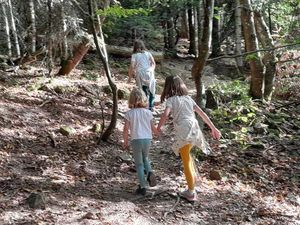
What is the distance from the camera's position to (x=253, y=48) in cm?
1100

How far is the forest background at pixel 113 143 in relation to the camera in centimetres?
572

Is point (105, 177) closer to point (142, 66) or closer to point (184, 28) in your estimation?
point (142, 66)

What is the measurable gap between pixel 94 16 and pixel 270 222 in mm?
4233

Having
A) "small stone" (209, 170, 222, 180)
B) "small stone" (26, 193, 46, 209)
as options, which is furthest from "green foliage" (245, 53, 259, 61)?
"small stone" (26, 193, 46, 209)

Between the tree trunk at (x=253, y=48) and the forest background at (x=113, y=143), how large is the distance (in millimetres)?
27

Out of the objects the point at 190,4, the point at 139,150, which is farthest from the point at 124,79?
the point at 139,150

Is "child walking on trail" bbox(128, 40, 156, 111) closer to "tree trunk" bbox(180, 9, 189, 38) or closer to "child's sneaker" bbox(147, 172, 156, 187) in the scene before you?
"child's sneaker" bbox(147, 172, 156, 187)

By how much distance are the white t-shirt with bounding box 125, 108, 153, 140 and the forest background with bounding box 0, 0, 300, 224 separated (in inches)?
35.7

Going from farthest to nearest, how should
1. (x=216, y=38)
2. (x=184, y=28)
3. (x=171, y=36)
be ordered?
1. (x=184, y=28)
2. (x=171, y=36)
3. (x=216, y=38)

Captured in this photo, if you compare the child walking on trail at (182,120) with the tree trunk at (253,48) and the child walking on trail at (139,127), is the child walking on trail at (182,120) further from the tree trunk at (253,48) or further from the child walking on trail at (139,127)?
the tree trunk at (253,48)

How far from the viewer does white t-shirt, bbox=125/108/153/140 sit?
575 cm

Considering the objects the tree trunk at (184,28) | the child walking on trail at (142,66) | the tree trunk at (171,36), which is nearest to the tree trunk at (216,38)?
the tree trunk at (171,36)

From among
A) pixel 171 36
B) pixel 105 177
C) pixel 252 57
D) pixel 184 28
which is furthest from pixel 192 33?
pixel 105 177

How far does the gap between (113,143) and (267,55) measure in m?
5.39
